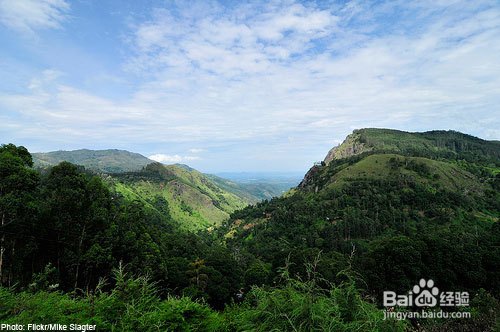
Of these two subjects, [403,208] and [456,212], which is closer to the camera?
[456,212]

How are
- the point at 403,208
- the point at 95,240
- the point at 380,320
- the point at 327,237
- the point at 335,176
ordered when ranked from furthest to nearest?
the point at 335,176 → the point at 403,208 → the point at 327,237 → the point at 95,240 → the point at 380,320

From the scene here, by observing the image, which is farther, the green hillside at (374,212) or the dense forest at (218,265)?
the green hillside at (374,212)

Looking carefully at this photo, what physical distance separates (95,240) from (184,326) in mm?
21939

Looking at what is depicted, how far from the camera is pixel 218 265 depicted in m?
45.2

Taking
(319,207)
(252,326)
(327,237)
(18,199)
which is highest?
(18,199)

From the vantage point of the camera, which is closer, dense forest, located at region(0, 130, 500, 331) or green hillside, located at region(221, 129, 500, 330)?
dense forest, located at region(0, 130, 500, 331)

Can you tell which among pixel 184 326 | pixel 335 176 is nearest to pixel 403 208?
pixel 335 176

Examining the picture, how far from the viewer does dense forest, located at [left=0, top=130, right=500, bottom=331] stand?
7.53 m

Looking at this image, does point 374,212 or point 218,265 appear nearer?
point 218,265

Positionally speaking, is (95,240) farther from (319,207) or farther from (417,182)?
(417,182)

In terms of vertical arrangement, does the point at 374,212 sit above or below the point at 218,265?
above

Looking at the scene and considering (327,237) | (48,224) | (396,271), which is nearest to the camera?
(48,224)

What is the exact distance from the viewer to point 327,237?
4466 inches

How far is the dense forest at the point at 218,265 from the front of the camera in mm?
7527
